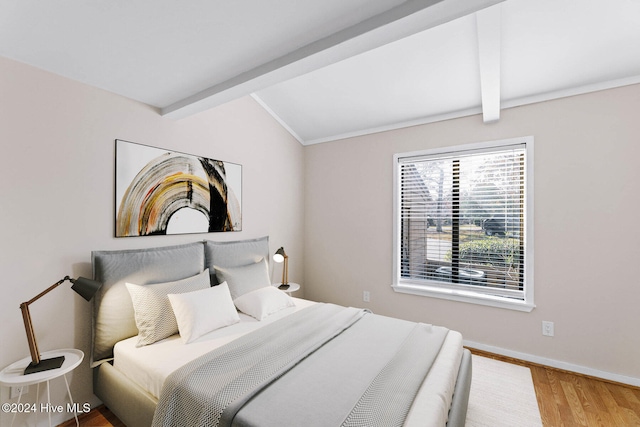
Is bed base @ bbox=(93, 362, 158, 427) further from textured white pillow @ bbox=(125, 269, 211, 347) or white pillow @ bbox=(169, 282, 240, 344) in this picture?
white pillow @ bbox=(169, 282, 240, 344)

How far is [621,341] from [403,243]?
1.96m

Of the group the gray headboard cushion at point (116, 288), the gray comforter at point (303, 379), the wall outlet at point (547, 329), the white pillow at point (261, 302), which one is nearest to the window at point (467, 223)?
the wall outlet at point (547, 329)

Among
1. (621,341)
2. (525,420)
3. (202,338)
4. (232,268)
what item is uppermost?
(232,268)

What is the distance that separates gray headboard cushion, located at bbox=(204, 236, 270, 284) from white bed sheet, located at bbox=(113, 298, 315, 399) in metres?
0.73

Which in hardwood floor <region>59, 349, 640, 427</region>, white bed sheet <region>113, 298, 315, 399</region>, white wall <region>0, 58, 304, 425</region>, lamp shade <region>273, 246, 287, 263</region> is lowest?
hardwood floor <region>59, 349, 640, 427</region>

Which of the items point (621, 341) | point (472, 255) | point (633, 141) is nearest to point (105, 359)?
point (472, 255)

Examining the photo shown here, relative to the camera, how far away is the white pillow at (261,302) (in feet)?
7.82

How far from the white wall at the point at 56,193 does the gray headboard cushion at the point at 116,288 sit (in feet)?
0.50

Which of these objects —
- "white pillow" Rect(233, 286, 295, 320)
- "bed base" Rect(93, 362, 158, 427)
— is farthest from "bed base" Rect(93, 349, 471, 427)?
"white pillow" Rect(233, 286, 295, 320)

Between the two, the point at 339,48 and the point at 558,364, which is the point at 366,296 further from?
the point at 339,48

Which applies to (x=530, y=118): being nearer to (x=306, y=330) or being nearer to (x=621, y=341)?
(x=621, y=341)

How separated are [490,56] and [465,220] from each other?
1612 mm

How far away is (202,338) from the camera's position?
1.97 metres

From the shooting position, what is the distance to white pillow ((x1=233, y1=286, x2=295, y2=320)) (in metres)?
2.38
